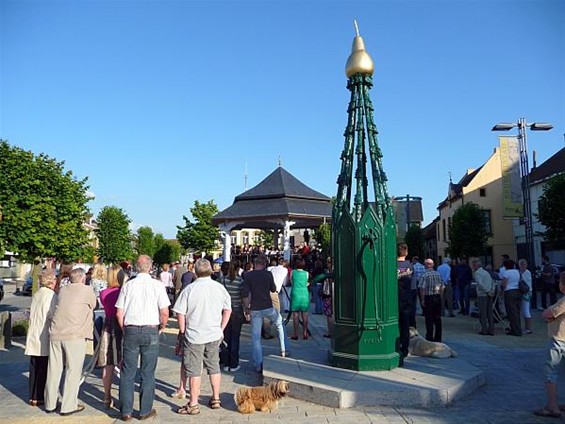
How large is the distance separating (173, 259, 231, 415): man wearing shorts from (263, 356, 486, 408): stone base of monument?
109 cm

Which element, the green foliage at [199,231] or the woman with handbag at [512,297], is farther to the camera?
the green foliage at [199,231]

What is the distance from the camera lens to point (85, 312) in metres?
6.05

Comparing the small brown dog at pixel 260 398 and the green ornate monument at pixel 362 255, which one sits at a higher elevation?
the green ornate monument at pixel 362 255

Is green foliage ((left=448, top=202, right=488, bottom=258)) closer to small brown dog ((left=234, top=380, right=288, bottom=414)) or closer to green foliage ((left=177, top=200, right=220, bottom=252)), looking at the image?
green foliage ((left=177, top=200, right=220, bottom=252))

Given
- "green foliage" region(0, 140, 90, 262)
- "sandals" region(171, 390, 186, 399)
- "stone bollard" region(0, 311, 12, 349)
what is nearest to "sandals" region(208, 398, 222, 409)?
"sandals" region(171, 390, 186, 399)

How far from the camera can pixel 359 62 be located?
7.52m

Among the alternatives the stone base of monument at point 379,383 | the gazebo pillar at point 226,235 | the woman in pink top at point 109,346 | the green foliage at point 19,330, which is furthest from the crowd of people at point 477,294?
the gazebo pillar at point 226,235

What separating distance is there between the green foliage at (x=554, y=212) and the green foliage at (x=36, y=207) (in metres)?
18.3

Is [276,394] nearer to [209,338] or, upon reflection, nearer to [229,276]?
[209,338]

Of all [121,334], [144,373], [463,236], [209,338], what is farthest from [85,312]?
[463,236]

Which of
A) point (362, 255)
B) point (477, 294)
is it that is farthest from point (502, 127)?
point (362, 255)

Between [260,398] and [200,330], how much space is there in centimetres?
104

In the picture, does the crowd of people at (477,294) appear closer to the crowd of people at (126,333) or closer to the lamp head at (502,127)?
the crowd of people at (126,333)

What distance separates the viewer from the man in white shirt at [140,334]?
566 centimetres
